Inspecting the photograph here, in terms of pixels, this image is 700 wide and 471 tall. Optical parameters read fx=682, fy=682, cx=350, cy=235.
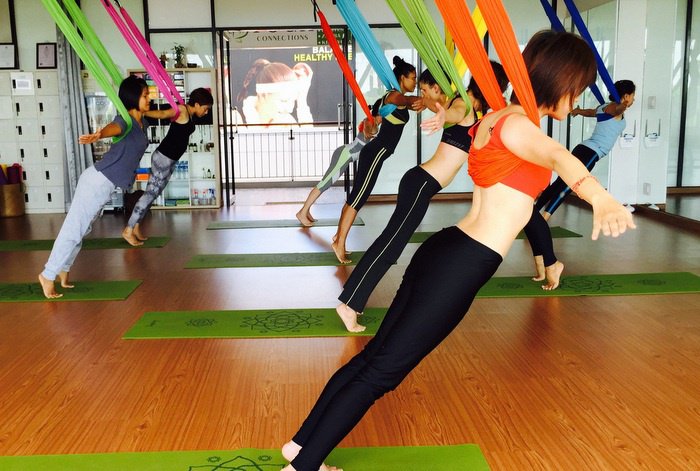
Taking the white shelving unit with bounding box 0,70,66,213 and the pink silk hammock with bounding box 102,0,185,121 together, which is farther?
the white shelving unit with bounding box 0,70,66,213

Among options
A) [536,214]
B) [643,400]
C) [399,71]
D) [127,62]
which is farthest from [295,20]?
[643,400]

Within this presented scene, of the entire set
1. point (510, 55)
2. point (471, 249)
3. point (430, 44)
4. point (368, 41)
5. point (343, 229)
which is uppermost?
point (368, 41)

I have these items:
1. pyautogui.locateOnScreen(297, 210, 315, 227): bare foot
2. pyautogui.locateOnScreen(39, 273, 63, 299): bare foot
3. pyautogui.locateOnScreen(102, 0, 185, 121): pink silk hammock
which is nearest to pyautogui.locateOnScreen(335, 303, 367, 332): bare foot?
pyautogui.locateOnScreen(39, 273, 63, 299): bare foot

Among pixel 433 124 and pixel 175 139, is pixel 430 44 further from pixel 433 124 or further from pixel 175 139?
pixel 175 139

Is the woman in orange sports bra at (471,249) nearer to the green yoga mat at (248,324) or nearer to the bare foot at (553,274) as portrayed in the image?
the green yoga mat at (248,324)

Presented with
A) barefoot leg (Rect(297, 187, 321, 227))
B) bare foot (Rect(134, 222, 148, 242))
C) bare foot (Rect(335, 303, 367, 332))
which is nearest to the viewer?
bare foot (Rect(335, 303, 367, 332))

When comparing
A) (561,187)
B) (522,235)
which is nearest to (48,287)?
(561,187)

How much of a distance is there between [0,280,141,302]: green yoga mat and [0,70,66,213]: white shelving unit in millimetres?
3913

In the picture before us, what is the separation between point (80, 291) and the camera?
428 centimetres

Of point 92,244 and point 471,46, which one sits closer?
point 471,46

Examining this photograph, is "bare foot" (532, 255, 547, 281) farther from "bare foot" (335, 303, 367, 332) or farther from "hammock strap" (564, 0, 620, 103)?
"bare foot" (335, 303, 367, 332)

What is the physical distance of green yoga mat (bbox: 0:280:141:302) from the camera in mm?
4109

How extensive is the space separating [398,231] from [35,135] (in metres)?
6.37

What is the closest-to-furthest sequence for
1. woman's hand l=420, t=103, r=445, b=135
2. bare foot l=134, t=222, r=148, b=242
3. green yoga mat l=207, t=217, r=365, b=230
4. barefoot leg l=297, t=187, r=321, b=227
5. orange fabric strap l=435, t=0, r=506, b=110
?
orange fabric strap l=435, t=0, r=506, b=110 < woman's hand l=420, t=103, r=445, b=135 < bare foot l=134, t=222, r=148, b=242 < barefoot leg l=297, t=187, r=321, b=227 < green yoga mat l=207, t=217, r=365, b=230
